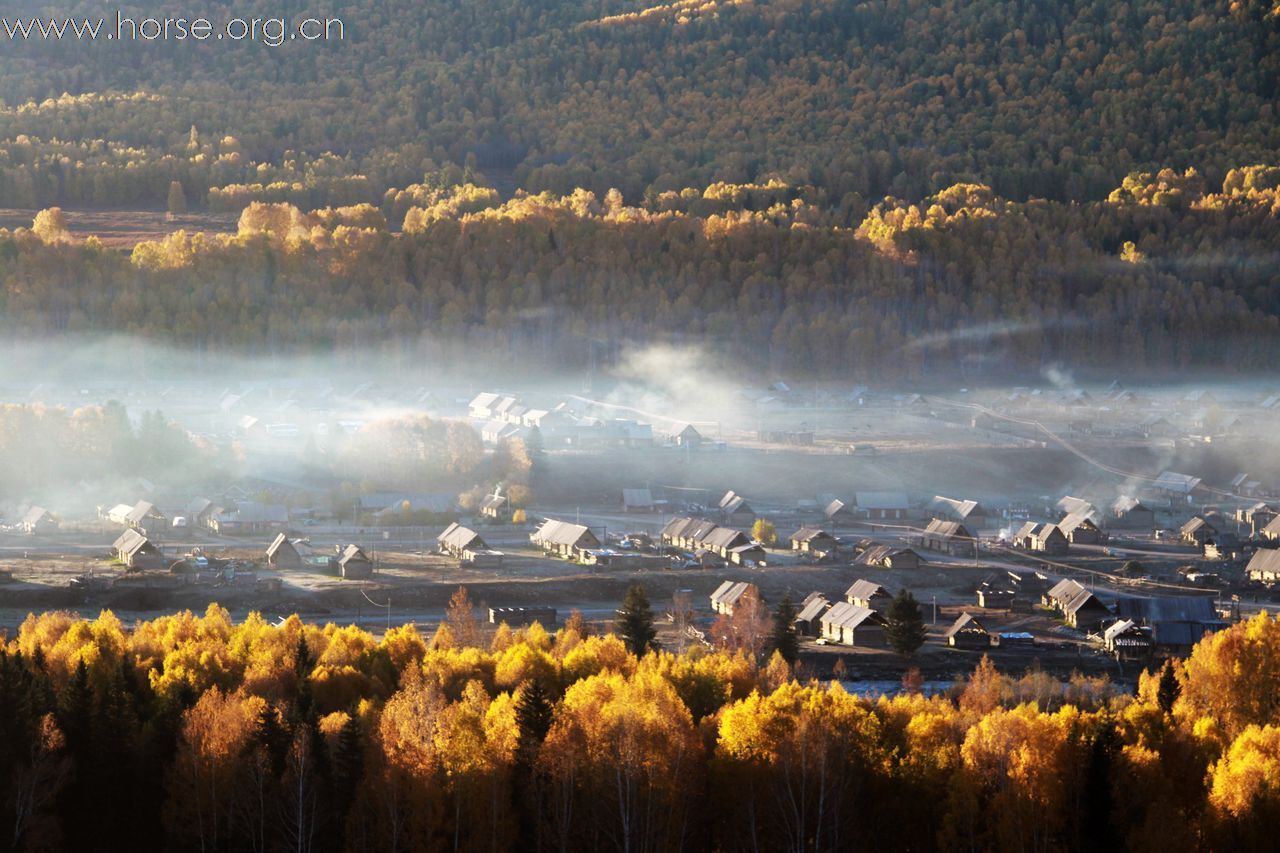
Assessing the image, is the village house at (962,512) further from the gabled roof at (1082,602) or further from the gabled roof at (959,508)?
the gabled roof at (1082,602)

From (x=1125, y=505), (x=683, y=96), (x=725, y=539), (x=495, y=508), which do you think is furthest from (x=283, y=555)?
(x=683, y=96)

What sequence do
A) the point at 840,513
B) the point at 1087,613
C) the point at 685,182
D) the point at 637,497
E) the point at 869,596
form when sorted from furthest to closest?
1. the point at 685,182
2. the point at 637,497
3. the point at 840,513
4. the point at 869,596
5. the point at 1087,613

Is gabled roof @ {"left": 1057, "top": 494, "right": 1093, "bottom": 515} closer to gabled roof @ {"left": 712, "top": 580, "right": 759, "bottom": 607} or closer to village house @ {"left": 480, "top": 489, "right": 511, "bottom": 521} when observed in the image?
village house @ {"left": 480, "top": 489, "right": 511, "bottom": 521}

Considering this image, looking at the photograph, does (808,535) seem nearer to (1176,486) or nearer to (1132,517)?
(1132,517)

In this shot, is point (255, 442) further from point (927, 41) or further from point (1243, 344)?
point (927, 41)

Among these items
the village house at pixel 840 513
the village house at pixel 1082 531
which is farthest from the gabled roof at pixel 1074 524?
the village house at pixel 840 513

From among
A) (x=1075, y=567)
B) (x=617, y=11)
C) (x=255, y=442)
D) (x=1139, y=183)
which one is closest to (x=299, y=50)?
(x=617, y=11)
